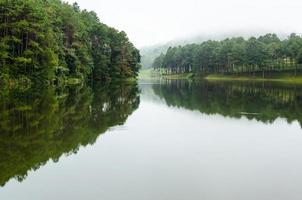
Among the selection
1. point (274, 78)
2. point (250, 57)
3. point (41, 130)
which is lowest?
point (274, 78)

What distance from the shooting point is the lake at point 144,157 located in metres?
12.1

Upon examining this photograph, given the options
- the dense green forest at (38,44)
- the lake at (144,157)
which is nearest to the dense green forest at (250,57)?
the dense green forest at (38,44)

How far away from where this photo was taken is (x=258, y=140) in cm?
2102

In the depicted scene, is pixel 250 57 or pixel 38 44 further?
pixel 250 57

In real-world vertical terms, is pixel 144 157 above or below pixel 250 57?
below

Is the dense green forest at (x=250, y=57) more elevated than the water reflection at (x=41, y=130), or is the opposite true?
the dense green forest at (x=250, y=57)

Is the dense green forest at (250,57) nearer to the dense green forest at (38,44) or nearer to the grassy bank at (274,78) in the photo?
the grassy bank at (274,78)

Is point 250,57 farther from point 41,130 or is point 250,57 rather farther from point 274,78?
point 41,130

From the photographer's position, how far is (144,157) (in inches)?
651

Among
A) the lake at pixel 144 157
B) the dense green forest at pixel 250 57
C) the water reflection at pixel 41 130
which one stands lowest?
the lake at pixel 144 157

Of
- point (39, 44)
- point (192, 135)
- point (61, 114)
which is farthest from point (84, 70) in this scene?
point (192, 135)

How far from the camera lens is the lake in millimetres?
12117

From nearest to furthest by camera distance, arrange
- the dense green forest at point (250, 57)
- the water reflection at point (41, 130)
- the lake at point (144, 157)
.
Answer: the lake at point (144, 157)
the water reflection at point (41, 130)
the dense green forest at point (250, 57)

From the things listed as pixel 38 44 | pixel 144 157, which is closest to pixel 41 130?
pixel 144 157
